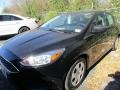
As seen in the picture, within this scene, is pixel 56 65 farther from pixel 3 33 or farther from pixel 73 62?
pixel 3 33

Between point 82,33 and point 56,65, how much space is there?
114cm

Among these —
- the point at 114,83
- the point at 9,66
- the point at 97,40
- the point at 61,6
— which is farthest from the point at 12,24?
the point at 114,83

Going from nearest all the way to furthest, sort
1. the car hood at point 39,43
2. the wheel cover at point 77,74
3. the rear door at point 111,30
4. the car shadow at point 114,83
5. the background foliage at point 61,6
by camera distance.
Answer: the car hood at point 39,43 < the wheel cover at point 77,74 < the car shadow at point 114,83 < the rear door at point 111,30 < the background foliage at point 61,6

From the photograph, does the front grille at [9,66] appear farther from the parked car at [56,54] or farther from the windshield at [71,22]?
the windshield at [71,22]

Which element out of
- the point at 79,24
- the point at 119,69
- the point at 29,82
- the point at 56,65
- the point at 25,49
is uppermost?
the point at 79,24

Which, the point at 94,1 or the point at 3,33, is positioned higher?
the point at 94,1

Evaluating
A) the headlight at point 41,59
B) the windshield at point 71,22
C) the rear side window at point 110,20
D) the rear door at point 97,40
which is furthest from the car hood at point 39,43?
the rear side window at point 110,20

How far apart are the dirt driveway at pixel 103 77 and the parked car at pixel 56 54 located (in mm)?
277

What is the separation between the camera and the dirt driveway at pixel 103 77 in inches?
170

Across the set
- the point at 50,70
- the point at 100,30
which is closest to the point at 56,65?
the point at 50,70

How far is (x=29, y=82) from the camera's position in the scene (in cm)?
359

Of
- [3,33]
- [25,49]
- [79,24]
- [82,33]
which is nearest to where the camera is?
[25,49]

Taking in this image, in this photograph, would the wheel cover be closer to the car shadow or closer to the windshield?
the car shadow

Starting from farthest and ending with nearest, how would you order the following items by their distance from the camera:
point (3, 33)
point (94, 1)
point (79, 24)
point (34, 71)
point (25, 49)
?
point (94, 1)
point (3, 33)
point (79, 24)
point (25, 49)
point (34, 71)
